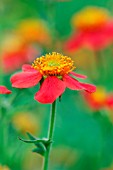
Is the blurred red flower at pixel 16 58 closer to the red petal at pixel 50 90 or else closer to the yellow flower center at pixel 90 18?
the yellow flower center at pixel 90 18

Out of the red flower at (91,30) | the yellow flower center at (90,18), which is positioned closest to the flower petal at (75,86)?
the red flower at (91,30)

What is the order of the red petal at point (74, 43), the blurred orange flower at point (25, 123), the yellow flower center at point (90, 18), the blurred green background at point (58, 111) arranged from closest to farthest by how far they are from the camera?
the blurred green background at point (58, 111) → the blurred orange flower at point (25, 123) → the red petal at point (74, 43) → the yellow flower center at point (90, 18)

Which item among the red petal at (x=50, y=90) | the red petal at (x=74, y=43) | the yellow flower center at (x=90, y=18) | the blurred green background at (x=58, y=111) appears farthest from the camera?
the yellow flower center at (x=90, y=18)

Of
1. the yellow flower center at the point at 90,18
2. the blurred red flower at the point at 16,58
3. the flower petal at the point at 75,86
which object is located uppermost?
the flower petal at the point at 75,86

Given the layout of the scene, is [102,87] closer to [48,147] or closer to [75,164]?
[75,164]

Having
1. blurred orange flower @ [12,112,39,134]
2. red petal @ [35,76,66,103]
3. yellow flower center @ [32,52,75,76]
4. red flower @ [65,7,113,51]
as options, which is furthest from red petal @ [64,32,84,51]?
red petal @ [35,76,66,103]

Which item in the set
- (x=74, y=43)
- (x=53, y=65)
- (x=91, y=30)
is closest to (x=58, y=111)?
(x=74, y=43)

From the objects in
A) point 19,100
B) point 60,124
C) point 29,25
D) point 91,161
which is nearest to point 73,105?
point 60,124
